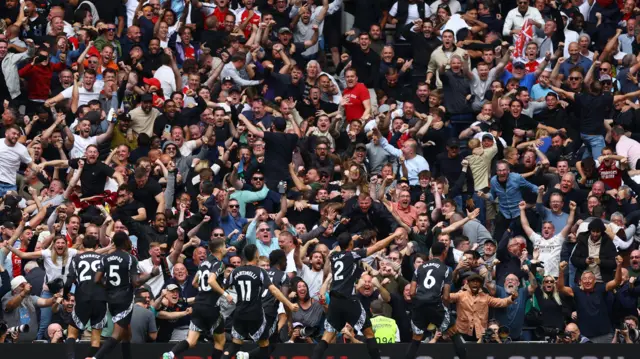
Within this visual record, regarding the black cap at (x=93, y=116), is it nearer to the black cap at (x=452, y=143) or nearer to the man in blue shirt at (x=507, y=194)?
the black cap at (x=452, y=143)

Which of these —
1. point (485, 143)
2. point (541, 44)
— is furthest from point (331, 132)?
point (541, 44)

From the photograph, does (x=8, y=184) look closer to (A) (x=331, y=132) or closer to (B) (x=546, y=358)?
(A) (x=331, y=132)

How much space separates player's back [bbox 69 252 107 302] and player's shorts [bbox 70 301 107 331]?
8cm

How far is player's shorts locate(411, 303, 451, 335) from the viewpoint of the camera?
23047 millimetres

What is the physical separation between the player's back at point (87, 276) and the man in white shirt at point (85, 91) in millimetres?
6138

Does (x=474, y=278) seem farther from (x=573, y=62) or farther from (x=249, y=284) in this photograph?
(x=573, y=62)

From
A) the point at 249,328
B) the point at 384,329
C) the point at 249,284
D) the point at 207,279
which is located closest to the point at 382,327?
the point at 384,329

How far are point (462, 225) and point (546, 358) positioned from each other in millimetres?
2972

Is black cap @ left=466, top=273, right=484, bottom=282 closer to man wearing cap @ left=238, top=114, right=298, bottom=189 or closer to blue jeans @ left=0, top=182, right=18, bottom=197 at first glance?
man wearing cap @ left=238, top=114, right=298, bottom=189

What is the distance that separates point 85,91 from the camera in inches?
1117

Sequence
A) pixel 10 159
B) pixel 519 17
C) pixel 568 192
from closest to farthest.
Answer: pixel 10 159
pixel 568 192
pixel 519 17

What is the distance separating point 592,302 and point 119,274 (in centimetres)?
723

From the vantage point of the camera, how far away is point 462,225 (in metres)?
26.0

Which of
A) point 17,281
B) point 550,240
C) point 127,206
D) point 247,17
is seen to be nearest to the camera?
point 17,281
